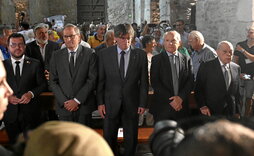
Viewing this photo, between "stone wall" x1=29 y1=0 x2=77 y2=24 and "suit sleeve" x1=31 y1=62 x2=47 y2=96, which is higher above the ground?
"stone wall" x1=29 y1=0 x2=77 y2=24

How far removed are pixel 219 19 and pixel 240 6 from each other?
821mm

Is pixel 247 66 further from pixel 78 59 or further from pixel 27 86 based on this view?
pixel 27 86

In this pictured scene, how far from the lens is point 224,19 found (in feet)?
22.4

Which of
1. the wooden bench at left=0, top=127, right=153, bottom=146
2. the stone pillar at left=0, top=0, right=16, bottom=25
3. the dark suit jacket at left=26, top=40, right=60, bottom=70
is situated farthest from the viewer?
the stone pillar at left=0, top=0, right=16, bottom=25

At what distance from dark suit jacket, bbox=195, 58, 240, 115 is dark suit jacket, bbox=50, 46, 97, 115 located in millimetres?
1272

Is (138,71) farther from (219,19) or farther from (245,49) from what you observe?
(219,19)

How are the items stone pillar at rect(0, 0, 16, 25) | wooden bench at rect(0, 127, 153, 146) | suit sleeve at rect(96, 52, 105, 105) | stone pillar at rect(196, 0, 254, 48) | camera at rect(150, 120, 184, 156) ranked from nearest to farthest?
camera at rect(150, 120, 184, 156)
suit sleeve at rect(96, 52, 105, 105)
wooden bench at rect(0, 127, 153, 146)
stone pillar at rect(196, 0, 254, 48)
stone pillar at rect(0, 0, 16, 25)

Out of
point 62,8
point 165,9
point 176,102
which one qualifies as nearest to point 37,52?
point 176,102

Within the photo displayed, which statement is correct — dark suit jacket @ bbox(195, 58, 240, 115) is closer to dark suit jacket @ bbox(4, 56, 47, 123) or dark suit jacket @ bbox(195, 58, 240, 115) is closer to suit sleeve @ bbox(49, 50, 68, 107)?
suit sleeve @ bbox(49, 50, 68, 107)

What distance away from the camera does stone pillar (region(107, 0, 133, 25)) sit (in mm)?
22016

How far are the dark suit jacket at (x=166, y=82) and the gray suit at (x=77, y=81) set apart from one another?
717 millimetres

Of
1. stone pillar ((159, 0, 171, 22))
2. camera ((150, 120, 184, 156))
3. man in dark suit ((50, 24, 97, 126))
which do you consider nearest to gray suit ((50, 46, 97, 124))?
man in dark suit ((50, 24, 97, 126))

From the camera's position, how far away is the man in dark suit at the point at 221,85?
3.90 m

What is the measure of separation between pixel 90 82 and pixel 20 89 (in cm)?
81
